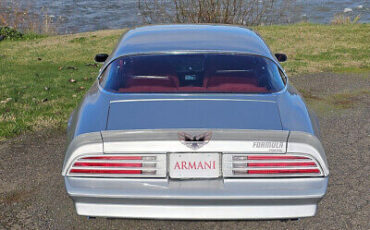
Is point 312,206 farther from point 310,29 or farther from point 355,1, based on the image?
point 355,1

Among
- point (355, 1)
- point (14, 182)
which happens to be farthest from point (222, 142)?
point (355, 1)

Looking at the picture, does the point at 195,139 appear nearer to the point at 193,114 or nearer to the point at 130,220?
the point at 193,114

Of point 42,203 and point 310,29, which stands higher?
point 42,203

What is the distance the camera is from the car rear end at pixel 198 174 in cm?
269

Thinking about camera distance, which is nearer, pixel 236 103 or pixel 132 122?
pixel 132 122

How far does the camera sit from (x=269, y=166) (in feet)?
9.00

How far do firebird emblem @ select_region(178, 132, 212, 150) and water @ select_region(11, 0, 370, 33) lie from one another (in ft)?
54.5

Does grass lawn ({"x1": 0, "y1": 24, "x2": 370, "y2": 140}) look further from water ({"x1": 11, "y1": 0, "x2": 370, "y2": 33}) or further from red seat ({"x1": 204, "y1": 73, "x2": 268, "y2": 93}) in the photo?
water ({"x1": 11, "y1": 0, "x2": 370, "y2": 33})

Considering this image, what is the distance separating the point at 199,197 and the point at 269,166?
448 millimetres

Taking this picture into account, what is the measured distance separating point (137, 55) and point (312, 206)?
1.80m

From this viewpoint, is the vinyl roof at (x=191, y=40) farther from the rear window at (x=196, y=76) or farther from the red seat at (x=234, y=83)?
the red seat at (x=234, y=83)

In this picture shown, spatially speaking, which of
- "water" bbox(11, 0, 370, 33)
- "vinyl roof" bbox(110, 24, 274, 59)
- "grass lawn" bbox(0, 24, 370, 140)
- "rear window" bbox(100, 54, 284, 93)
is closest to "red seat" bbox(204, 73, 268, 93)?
"rear window" bbox(100, 54, 284, 93)

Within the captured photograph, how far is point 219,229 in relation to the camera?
3.39 m

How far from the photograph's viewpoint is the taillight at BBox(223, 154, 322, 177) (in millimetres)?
2721
